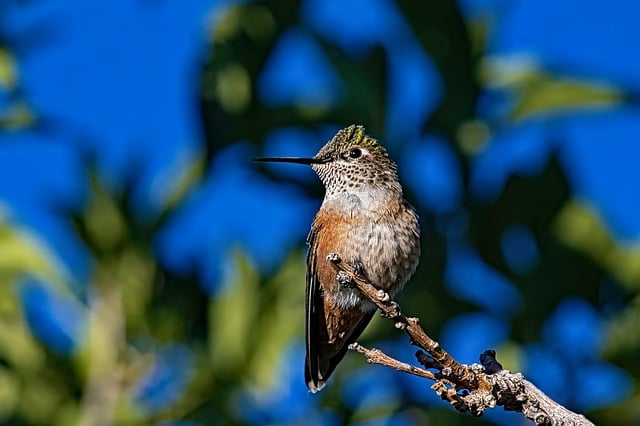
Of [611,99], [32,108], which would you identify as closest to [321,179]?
[611,99]

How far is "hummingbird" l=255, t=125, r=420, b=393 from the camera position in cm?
379

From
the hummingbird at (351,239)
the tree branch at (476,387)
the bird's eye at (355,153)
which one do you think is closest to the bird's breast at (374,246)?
the hummingbird at (351,239)

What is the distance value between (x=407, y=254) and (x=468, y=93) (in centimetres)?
104

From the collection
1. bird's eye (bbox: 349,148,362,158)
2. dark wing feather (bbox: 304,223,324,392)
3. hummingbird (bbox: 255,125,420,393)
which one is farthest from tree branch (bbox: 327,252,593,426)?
bird's eye (bbox: 349,148,362,158)

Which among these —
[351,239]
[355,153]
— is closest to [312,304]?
[351,239]

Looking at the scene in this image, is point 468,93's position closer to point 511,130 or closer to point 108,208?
point 511,130

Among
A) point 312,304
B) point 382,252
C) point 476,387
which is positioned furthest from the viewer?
point 312,304

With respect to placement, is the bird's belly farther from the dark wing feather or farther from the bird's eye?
the bird's eye

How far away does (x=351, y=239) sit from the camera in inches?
150

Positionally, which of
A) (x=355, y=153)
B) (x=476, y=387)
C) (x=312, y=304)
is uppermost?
(x=355, y=153)

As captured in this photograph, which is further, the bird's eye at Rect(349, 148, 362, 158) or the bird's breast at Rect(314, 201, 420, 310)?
the bird's eye at Rect(349, 148, 362, 158)

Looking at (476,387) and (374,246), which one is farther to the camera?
(374,246)

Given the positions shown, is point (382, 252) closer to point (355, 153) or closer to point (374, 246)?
point (374, 246)

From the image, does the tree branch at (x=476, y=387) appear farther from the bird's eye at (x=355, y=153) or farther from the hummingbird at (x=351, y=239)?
the bird's eye at (x=355, y=153)
